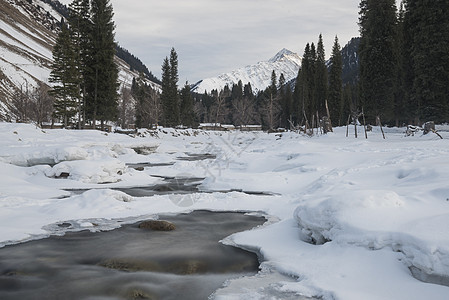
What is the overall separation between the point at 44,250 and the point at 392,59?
32.1 metres

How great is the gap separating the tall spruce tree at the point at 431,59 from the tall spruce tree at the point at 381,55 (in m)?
4.56

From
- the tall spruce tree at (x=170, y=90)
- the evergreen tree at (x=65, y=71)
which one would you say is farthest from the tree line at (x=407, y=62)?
the tall spruce tree at (x=170, y=90)

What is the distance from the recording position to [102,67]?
3097 centimetres

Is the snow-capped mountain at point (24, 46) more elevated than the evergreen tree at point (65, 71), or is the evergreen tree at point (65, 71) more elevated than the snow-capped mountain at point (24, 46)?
the snow-capped mountain at point (24, 46)

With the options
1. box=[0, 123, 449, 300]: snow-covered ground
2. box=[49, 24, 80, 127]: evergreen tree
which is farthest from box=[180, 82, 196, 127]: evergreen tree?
box=[0, 123, 449, 300]: snow-covered ground

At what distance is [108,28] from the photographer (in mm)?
32281

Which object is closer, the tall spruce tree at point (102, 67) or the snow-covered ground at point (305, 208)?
the snow-covered ground at point (305, 208)

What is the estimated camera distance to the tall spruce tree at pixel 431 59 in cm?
2288

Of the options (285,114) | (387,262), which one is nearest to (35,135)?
(387,262)

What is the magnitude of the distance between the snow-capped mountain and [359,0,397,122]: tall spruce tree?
2456 inches

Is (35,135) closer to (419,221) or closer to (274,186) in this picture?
(274,186)

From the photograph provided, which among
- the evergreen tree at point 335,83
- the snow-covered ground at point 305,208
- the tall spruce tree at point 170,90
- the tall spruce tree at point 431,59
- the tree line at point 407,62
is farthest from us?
the tall spruce tree at point 170,90

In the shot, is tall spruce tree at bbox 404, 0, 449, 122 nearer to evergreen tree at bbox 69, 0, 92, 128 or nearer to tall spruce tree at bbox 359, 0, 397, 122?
tall spruce tree at bbox 359, 0, 397, 122

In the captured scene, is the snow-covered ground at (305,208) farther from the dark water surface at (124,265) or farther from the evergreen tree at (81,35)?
the evergreen tree at (81,35)
